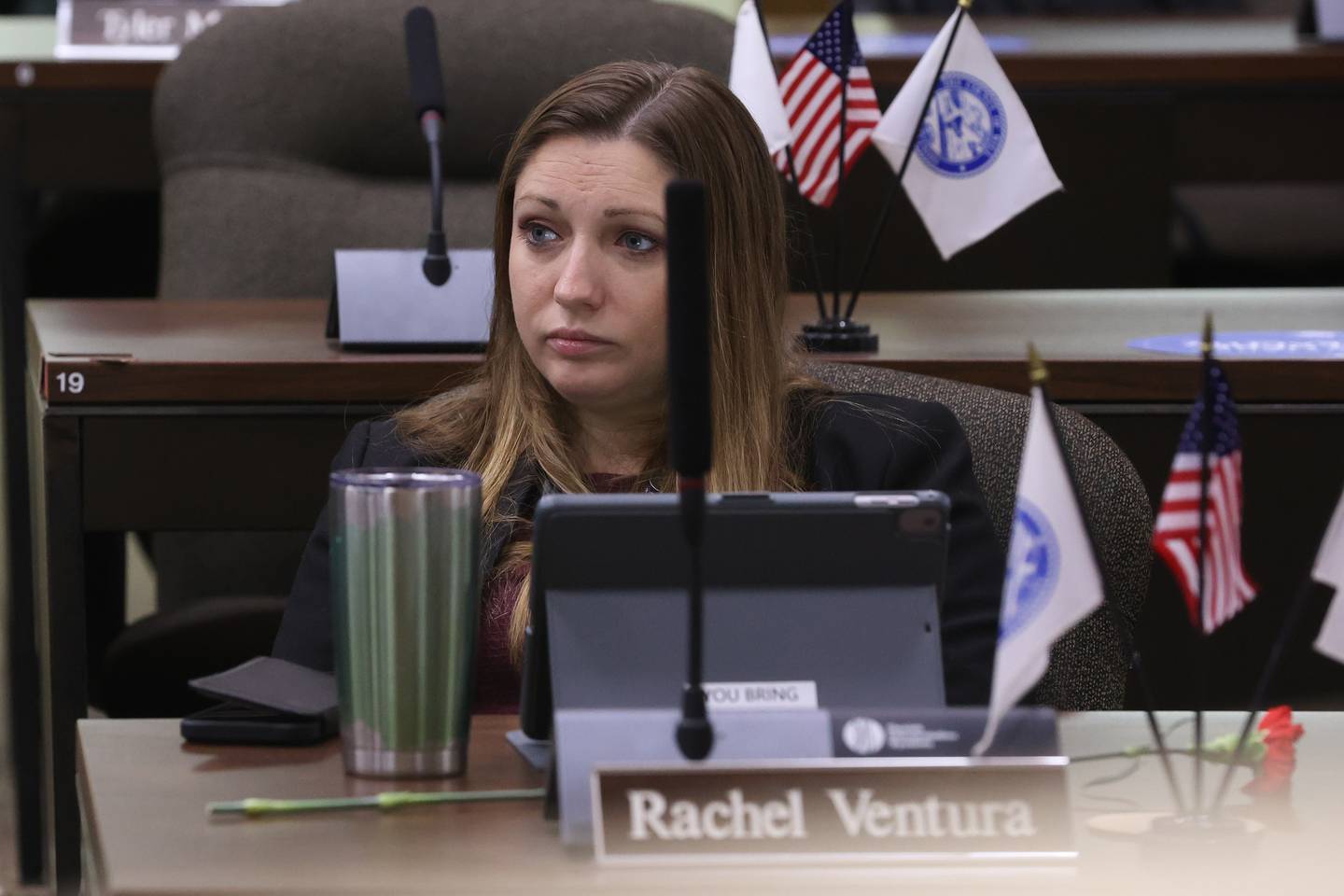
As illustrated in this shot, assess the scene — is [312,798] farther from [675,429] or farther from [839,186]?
[839,186]

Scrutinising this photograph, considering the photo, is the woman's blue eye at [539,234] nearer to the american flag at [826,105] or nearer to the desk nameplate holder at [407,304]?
the desk nameplate holder at [407,304]

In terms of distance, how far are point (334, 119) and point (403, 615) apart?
1663mm

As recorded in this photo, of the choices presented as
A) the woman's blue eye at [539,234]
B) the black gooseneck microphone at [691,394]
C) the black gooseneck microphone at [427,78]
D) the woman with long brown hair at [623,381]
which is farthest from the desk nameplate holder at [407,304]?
the black gooseneck microphone at [691,394]

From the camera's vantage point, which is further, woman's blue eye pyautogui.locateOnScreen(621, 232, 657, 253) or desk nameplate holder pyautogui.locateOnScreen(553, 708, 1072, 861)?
woman's blue eye pyautogui.locateOnScreen(621, 232, 657, 253)

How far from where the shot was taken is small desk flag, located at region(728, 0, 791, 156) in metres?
1.81

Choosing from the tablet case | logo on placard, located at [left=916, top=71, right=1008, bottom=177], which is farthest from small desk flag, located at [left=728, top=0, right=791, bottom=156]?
the tablet case

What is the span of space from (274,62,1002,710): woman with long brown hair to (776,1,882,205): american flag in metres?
0.38

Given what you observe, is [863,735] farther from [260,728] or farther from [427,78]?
[427,78]

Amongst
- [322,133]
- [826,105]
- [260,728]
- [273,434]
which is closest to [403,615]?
[260,728]

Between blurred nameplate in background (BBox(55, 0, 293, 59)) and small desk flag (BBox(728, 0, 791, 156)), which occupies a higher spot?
blurred nameplate in background (BBox(55, 0, 293, 59))

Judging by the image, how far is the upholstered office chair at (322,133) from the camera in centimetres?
237

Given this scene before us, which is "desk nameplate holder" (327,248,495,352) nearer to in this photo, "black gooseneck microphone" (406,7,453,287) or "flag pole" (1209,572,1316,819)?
"black gooseneck microphone" (406,7,453,287)

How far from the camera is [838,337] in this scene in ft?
5.86

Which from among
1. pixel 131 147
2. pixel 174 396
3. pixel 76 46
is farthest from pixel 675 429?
pixel 76 46
